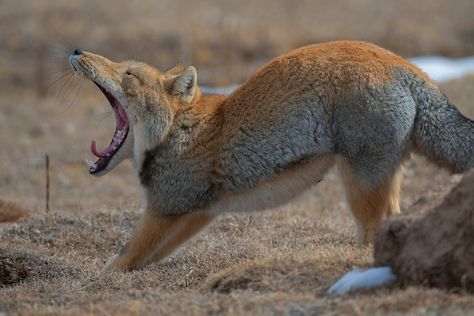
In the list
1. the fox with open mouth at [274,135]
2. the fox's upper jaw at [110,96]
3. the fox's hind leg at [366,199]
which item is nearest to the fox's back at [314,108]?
the fox with open mouth at [274,135]

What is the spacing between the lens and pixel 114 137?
27.4 feet

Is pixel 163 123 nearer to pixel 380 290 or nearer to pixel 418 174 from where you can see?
pixel 380 290

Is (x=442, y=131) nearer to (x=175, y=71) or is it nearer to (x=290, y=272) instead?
(x=290, y=272)

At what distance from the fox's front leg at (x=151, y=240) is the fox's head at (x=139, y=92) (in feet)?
2.30

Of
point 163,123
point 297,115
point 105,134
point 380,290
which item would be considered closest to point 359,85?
point 297,115

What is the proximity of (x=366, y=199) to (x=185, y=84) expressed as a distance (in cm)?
192

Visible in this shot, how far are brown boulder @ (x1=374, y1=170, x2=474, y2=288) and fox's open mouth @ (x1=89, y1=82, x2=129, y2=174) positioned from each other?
322 centimetres

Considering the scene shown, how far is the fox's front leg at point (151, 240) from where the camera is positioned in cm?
775

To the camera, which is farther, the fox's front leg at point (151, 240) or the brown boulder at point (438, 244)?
the fox's front leg at point (151, 240)

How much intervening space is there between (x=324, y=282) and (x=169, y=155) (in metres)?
2.49

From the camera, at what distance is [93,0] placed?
85.3 feet

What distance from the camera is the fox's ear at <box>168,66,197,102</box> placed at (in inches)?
319

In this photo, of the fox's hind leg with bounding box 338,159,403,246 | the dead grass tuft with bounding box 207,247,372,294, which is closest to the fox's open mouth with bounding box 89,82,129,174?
the fox's hind leg with bounding box 338,159,403,246

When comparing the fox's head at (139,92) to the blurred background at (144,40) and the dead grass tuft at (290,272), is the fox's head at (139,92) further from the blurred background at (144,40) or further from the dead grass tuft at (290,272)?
the blurred background at (144,40)
